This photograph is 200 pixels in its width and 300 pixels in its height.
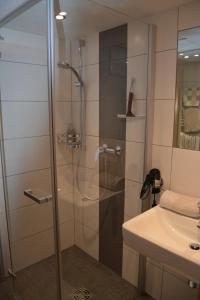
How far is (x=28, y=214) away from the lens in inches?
71.1

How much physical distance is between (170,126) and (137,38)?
2.14ft

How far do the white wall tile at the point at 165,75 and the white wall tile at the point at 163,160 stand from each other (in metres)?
0.35

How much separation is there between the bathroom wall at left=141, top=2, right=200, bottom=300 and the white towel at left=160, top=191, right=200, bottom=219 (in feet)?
0.26

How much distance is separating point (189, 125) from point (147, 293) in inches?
54.3

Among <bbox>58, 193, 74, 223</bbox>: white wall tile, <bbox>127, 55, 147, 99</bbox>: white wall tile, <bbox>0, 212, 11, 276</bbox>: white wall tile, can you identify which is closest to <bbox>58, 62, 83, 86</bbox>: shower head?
<bbox>127, 55, 147, 99</bbox>: white wall tile

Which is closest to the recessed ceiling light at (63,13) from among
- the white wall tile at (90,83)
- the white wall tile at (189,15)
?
the white wall tile at (90,83)

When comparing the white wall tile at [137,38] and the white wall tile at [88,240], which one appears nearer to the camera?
the white wall tile at [137,38]

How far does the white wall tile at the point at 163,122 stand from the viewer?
61.8 inches

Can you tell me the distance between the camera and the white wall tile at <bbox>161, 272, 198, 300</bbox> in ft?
5.34

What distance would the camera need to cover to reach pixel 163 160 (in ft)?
5.41

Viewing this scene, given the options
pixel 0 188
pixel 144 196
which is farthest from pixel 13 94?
pixel 144 196

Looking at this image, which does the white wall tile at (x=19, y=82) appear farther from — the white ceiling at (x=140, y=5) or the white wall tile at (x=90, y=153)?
the white ceiling at (x=140, y=5)

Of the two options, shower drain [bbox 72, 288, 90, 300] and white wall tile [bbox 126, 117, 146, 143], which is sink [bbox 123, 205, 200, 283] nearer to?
white wall tile [bbox 126, 117, 146, 143]

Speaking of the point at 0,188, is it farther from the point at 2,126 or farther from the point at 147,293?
the point at 147,293
